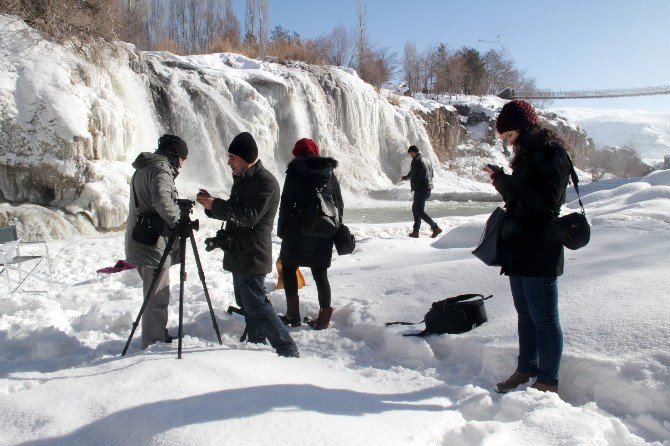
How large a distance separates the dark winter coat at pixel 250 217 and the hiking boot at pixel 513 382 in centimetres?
164

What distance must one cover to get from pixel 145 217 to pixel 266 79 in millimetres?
15544

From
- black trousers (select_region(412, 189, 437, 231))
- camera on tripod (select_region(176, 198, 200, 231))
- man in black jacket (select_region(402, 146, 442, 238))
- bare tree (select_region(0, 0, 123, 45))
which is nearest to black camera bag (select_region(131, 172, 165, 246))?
camera on tripod (select_region(176, 198, 200, 231))

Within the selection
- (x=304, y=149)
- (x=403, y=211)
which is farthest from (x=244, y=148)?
(x=403, y=211)

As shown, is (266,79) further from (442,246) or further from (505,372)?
(505,372)

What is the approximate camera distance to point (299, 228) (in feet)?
14.0

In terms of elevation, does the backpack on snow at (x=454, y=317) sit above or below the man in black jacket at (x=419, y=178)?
below

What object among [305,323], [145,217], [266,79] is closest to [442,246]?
[305,323]

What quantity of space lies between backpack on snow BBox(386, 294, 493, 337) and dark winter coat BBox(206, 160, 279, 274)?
4.03 feet

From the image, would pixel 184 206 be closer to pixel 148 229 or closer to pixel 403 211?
pixel 148 229

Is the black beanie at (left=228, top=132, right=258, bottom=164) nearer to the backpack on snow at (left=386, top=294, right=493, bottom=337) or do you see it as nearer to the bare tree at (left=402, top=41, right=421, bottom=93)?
the backpack on snow at (left=386, top=294, right=493, bottom=337)

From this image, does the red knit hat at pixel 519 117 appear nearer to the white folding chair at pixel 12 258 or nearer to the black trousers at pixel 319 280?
the black trousers at pixel 319 280

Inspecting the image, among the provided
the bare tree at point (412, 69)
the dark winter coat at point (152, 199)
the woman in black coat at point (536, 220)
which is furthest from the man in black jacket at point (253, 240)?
the bare tree at point (412, 69)

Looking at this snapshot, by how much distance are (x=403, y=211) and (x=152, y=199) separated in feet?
44.9

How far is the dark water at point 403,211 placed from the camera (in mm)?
15094
